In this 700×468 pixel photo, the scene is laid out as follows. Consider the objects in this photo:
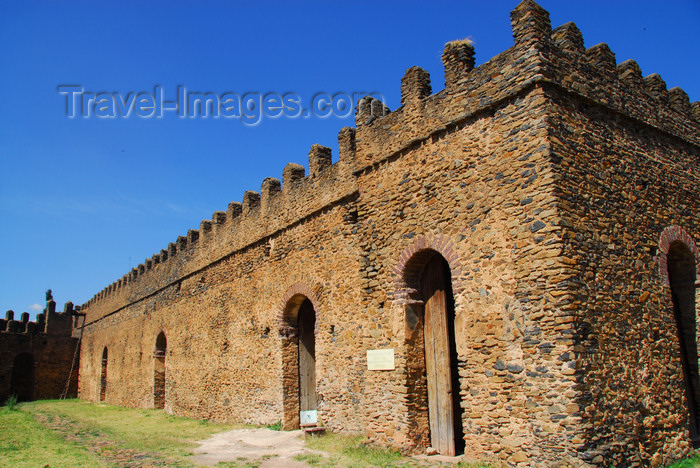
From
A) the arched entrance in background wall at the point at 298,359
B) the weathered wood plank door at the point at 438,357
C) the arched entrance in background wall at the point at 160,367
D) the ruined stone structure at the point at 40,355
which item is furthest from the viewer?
the ruined stone structure at the point at 40,355

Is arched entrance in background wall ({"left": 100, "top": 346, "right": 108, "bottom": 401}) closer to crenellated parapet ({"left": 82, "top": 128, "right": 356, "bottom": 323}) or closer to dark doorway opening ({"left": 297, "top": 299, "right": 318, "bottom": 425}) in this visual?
crenellated parapet ({"left": 82, "top": 128, "right": 356, "bottom": 323})

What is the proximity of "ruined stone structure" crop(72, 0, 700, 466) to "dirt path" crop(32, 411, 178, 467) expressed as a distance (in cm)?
333

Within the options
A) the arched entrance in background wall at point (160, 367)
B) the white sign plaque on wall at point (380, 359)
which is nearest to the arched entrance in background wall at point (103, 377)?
the arched entrance in background wall at point (160, 367)

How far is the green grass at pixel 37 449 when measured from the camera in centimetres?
873

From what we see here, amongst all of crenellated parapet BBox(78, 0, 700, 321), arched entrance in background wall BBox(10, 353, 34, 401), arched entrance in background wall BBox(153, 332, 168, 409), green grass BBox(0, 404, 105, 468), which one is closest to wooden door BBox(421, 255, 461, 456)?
crenellated parapet BBox(78, 0, 700, 321)

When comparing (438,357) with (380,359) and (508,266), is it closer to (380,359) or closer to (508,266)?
(380,359)

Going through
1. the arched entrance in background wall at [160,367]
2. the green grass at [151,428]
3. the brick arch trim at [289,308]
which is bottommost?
the green grass at [151,428]

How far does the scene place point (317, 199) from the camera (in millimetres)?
11484

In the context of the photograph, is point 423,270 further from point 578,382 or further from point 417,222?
point 578,382

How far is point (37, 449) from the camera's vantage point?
10305mm

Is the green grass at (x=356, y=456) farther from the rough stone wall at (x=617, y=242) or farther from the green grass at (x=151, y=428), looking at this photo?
the green grass at (x=151, y=428)

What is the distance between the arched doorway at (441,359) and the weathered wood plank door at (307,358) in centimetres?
408

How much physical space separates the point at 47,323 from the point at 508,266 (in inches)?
1237

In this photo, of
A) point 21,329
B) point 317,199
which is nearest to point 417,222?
point 317,199
